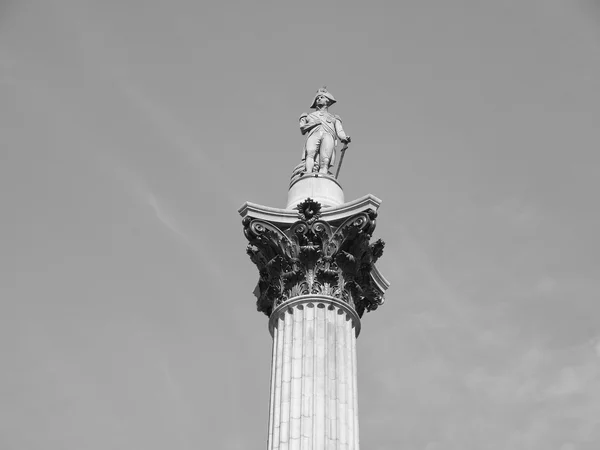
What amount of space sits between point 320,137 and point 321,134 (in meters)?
0.13

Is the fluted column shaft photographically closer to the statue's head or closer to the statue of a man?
the statue of a man

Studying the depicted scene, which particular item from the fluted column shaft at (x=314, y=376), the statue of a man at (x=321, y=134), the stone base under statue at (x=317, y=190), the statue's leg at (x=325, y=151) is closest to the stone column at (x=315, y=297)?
the fluted column shaft at (x=314, y=376)

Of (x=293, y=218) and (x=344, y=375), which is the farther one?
(x=293, y=218)

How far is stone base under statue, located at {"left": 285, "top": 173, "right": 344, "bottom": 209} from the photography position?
28.7 metres

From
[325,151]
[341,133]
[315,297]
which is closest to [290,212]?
[315,297]

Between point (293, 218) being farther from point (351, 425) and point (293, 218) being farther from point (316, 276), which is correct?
point (351, 425)

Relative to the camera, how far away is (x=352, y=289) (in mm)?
27312

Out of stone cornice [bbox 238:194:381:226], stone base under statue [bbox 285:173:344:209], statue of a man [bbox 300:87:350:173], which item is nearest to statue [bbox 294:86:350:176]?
statue of a man [bbox 300:87:350:173]

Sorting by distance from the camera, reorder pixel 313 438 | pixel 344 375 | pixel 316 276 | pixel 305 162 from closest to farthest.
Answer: pixel 313 438
pixel 344 375
pixel 316 276
pixel 305 162

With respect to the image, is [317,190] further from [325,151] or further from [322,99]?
[322,99]

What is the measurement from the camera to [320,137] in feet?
101

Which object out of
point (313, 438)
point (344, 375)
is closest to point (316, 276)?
point (344, 375)

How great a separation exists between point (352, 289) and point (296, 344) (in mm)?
2786

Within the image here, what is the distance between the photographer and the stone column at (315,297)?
24.3 m
